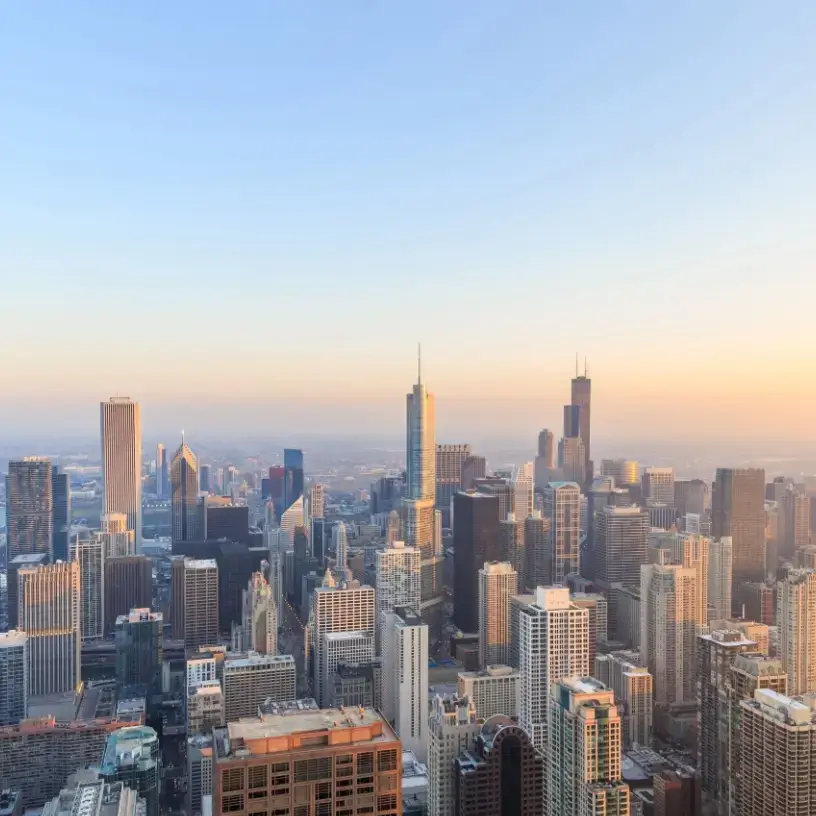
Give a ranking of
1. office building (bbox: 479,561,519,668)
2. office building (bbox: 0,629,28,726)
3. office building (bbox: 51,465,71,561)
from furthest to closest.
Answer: office building (bbox: 51,465,71,561), office building (bbox: 479,561,519,668), office building (bbox: 0,629,28,726)

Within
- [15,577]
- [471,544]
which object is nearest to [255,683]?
[15,577]

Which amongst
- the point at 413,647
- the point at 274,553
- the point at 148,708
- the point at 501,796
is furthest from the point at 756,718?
the point at 274,553

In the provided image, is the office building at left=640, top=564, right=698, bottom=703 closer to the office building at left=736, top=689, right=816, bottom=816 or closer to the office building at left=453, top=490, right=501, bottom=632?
the office building at left=453, top=490, right=501, bottom=632

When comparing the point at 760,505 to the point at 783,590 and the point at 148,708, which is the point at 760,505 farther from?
the point at 148,708

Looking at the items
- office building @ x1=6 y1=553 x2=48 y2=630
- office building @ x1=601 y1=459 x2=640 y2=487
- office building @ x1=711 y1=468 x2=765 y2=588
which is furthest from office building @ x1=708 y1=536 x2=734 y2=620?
office building @ x1=6 y1=553 x2=48 y2=630

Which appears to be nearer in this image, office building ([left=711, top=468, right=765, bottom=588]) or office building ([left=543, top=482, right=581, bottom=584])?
office building ([left=711, top=468, right=765, bottom=588])

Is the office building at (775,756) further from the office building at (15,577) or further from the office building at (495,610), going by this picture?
the office building at (15,577)

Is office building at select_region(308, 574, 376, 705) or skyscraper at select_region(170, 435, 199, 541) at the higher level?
skyscraper at select_region(170, 435, 199, 541)
